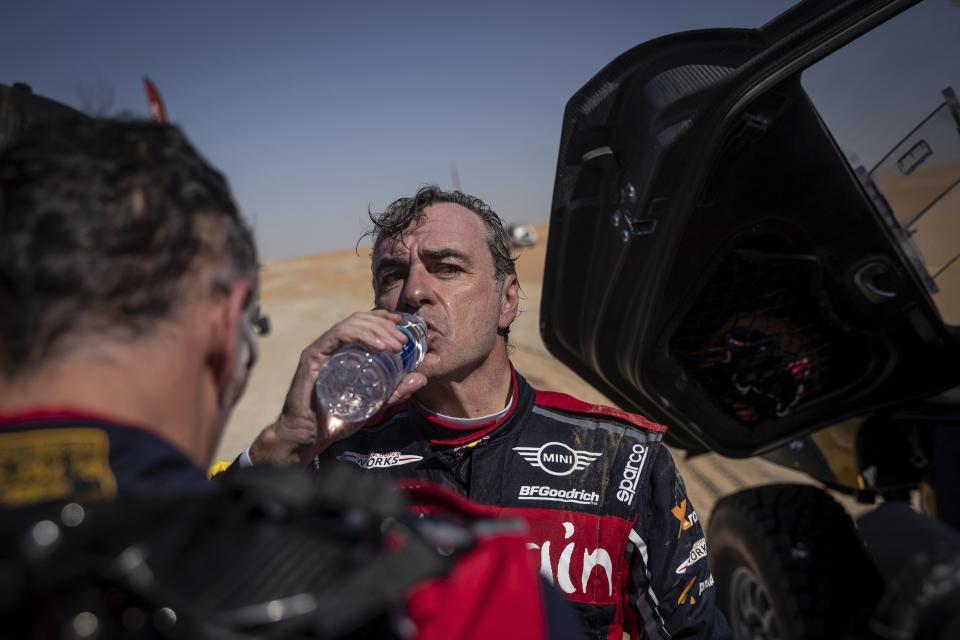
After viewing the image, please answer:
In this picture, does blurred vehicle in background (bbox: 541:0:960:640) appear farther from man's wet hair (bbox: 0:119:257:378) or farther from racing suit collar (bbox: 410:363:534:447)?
man's wet hair (bbox: 0:119:257:378)

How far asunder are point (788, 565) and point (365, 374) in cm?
204

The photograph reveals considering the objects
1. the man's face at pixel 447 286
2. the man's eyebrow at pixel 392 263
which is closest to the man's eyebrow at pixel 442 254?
the man's face at pixel 447 286

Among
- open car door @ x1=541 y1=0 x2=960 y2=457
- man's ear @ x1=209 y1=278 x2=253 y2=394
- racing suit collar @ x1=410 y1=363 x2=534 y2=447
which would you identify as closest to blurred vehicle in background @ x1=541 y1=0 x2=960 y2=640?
open car door @ x1=541 y1=0 x2=960 y2=457

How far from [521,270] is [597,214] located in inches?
1051

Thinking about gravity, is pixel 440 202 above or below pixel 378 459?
above

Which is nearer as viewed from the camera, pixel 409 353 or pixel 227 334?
pixel 227 334

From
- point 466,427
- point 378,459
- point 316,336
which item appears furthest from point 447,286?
point 316,336

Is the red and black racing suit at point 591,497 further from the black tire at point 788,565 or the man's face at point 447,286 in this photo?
the black tire at point 788,565

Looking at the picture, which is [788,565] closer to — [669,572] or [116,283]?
[669,572]

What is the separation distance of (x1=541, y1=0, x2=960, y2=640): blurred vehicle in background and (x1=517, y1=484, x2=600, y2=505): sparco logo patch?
75 cm

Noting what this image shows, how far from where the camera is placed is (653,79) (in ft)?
6.86

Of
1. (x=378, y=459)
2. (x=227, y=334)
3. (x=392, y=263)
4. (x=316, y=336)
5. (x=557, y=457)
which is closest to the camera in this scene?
(x=227, y=334)

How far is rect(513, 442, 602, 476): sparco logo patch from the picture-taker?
90.0 inches

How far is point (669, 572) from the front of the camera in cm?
207
